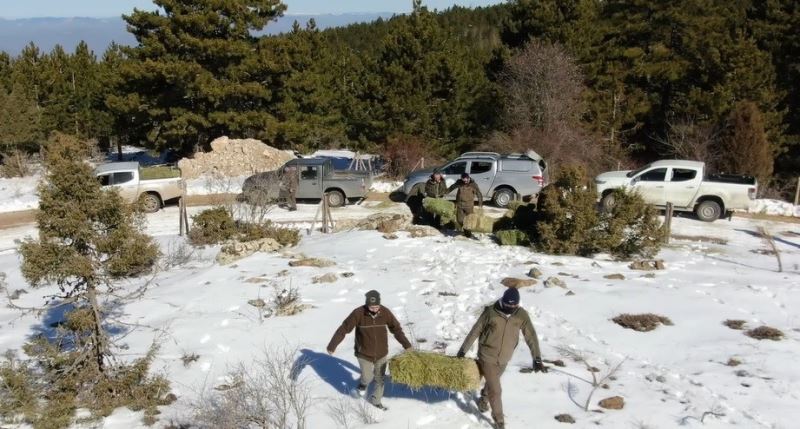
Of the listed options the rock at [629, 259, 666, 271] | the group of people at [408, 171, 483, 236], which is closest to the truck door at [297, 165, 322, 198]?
the group of people at [408, 171, 483, 236]

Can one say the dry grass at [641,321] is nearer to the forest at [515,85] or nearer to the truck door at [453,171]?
the truck door at [453,171]

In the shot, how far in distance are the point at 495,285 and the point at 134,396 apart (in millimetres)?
6502

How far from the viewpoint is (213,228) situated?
16312 millimetres

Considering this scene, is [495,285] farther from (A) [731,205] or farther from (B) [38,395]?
(A) [731,205]

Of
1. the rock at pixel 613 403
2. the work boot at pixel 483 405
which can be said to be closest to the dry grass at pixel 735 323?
the rock at pixel 613 403

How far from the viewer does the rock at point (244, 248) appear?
14.4 meters

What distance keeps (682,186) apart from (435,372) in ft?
45.5

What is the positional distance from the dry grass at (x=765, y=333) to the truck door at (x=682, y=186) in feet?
30.0

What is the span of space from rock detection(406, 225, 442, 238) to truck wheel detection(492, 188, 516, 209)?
4133 mm

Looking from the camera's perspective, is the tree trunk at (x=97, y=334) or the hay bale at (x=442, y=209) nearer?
the tree trunk at (x=97, y=334)

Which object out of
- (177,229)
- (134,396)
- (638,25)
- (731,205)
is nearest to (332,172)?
(177,229)

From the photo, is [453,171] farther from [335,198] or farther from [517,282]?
[517,282]

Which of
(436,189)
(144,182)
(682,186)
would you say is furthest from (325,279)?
(682,186)

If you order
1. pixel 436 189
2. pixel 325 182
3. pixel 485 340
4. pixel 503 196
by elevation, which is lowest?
pixel 485 340
